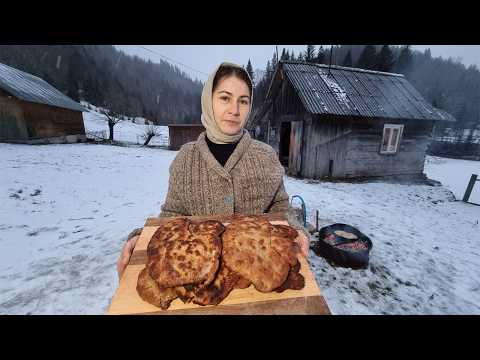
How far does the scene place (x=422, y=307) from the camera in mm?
3604

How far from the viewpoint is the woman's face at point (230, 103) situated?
2031mm

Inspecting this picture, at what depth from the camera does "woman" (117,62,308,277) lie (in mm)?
2076

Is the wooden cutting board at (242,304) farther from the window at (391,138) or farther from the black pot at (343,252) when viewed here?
the window at (391,138)

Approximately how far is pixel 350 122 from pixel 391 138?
328 cm

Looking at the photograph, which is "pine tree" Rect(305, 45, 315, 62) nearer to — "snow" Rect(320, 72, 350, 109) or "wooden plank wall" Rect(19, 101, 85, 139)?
"snow" Rect(320, 72, 350, 109)

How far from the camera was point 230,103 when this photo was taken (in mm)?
2064

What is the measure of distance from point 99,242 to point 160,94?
83701 mm

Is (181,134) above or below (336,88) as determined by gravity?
below

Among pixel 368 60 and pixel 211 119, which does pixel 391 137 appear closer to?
pixel 211 119

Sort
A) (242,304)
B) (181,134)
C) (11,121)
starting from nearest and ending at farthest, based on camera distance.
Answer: (242,304) < (11,121) < (181,134)

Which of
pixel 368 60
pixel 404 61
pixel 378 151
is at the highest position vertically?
pixel 404 61

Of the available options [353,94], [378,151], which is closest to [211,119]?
[353,94]

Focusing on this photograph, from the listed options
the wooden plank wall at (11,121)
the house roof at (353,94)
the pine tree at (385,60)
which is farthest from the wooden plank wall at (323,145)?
the pine tree at (385,60)

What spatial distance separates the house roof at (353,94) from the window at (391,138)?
760 mm
